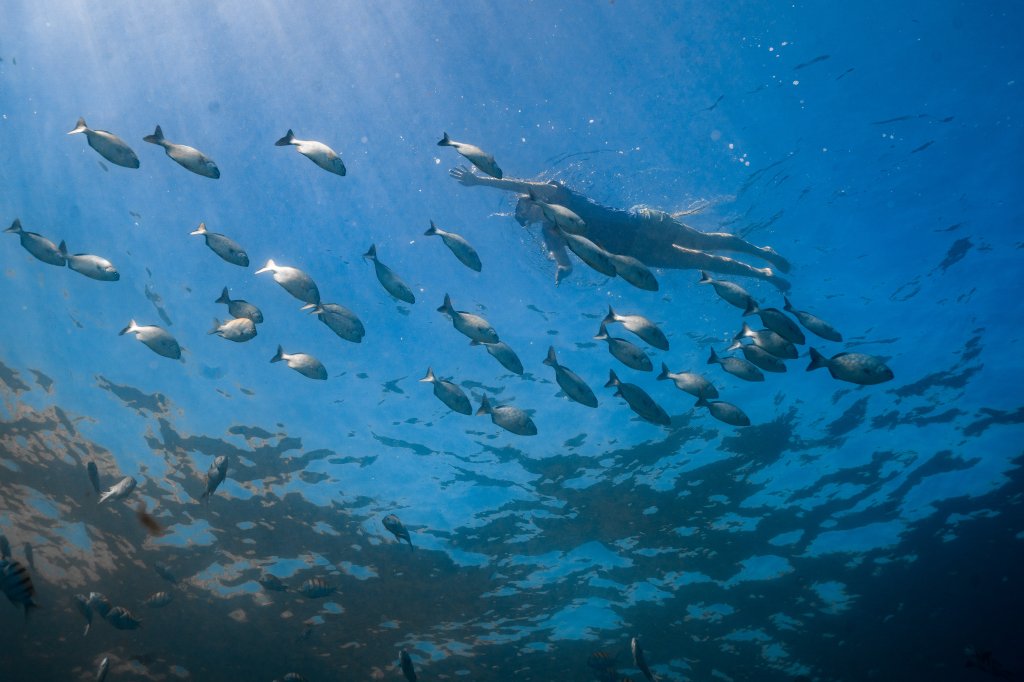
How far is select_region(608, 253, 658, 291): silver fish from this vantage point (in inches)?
232

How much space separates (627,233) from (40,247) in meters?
8.65

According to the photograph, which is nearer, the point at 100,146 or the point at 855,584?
the point at 100,146

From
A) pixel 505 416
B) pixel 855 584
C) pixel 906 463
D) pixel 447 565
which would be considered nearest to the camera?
pixel 505 416

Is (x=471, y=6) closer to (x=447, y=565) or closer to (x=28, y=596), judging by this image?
(x=28, y=596)

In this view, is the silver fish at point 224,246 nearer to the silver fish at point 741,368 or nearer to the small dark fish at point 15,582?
the small dark fish at point 15,582

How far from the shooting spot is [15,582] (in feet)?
19.7

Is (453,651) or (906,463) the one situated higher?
(906,463)

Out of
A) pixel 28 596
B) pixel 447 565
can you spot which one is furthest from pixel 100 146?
pixel 447 565

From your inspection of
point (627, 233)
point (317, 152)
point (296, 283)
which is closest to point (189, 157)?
point (317, 152)

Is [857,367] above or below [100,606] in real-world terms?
above

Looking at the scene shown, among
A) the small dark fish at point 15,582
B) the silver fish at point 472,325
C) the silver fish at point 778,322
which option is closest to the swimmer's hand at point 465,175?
the silver fish at point 472,325

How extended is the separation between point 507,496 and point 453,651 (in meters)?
8.26

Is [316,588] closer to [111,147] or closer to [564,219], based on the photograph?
[111,147]

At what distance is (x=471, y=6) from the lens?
800 cm
